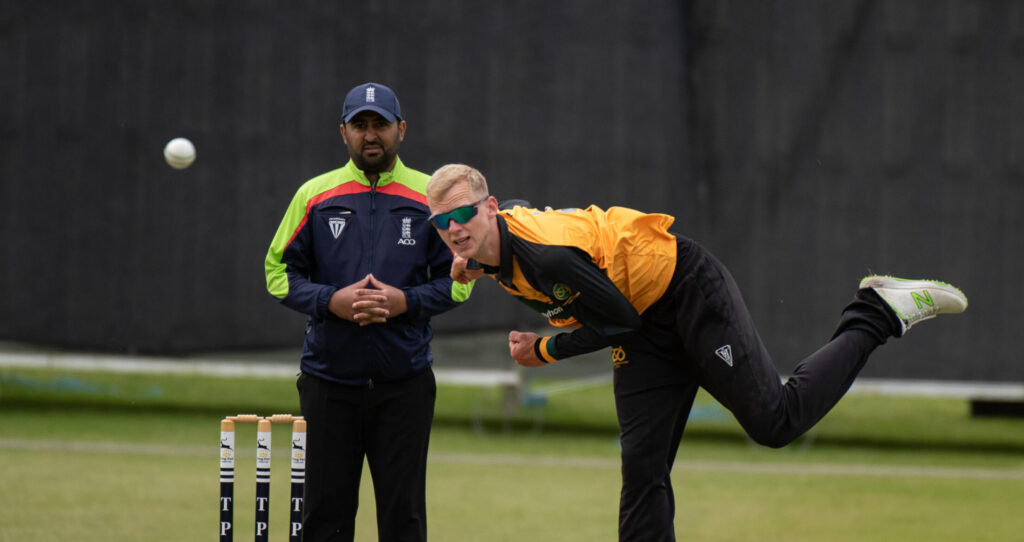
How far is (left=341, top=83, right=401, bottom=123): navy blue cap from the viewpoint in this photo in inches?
171

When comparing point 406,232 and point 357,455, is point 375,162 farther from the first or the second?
point 357,455

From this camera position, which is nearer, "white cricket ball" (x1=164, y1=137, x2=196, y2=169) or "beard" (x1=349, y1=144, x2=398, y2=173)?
"beard" (x1=349, y1=144, x2=398, y2=173)

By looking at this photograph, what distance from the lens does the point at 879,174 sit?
916 cm

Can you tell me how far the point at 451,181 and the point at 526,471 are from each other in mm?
4590

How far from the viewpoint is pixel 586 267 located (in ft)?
12.5

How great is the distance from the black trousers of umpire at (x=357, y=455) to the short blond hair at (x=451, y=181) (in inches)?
34.1

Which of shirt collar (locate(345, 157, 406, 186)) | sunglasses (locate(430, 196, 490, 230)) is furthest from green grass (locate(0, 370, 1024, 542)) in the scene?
sunglasses (locate(430, 196, 490, 230))

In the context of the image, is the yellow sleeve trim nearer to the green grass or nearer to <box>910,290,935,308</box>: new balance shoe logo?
<box>910,290,935,308</box>: new balance shoe logo

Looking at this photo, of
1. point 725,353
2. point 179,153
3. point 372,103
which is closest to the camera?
point 725,353

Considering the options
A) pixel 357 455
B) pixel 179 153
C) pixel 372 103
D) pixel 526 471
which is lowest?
pixel 526 471

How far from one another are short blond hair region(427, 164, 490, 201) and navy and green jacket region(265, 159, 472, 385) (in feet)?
1.88

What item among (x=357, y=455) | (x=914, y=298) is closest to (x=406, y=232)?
(x=357, y=455)

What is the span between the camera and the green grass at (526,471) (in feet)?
20.8

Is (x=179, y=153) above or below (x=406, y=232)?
above
